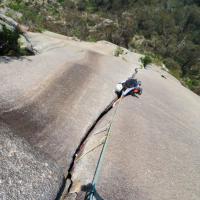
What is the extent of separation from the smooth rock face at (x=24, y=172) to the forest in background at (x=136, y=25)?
19429mm

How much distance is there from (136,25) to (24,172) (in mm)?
71831

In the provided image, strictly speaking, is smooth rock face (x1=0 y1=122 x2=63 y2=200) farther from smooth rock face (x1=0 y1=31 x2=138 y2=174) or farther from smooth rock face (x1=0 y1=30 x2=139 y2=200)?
smooth rock face (x1=0 y1=31 x2=138 y2=174)

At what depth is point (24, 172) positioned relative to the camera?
6.05m

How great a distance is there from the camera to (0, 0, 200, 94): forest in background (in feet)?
125

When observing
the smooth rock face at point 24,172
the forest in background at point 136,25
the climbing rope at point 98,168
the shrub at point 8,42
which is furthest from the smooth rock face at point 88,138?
the forest in background at point 136,25

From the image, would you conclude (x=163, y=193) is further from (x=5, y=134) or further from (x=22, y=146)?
(x=5, y=134)

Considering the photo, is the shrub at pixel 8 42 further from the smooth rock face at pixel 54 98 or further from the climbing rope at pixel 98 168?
the climbing rope at pixel 98 168

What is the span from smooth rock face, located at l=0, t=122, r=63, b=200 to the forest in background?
1943 centimetres

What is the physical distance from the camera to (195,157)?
9.36m

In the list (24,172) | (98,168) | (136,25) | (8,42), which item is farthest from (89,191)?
(136,25)

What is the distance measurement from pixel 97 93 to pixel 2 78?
4033 mm

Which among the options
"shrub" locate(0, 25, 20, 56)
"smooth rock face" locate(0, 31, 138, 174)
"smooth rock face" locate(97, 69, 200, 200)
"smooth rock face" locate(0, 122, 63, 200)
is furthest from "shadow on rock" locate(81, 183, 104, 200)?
"shrub" locate(0, 25, 20, 56)

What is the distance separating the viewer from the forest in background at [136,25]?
38.2m

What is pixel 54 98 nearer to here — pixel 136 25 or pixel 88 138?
pixel 88 138
